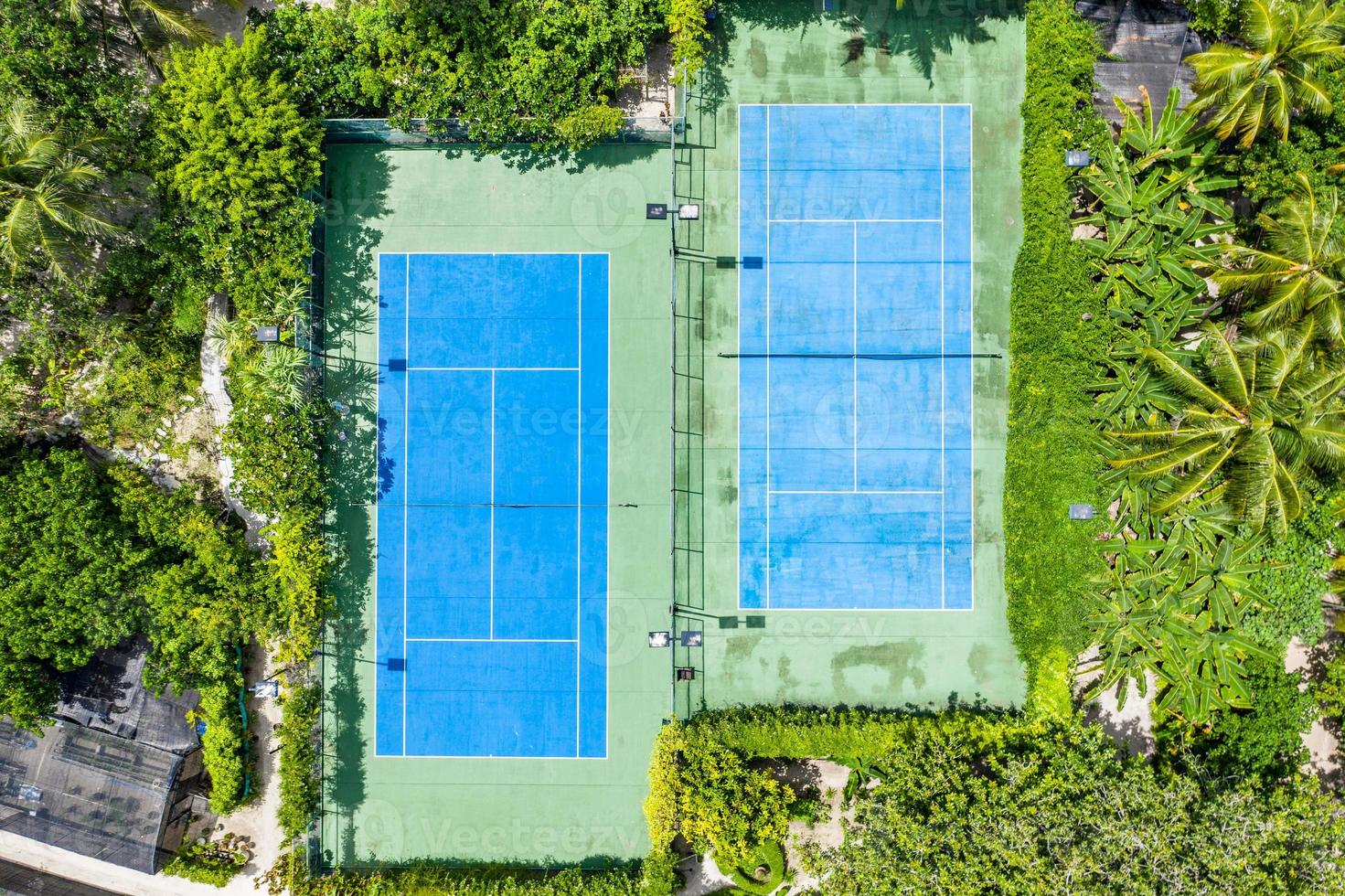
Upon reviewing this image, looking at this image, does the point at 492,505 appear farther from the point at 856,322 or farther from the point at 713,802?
the point at 856,322

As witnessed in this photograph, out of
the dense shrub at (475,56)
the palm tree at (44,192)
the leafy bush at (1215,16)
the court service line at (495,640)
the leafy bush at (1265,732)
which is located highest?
the leafy bush at (1215,16)

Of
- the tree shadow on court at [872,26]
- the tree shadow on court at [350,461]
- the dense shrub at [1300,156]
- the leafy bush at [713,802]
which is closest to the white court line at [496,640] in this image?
the tree shadow on court at [350,461]

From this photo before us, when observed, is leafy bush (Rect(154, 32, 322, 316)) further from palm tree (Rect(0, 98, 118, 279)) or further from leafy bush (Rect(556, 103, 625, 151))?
leafy bush (Rect(556, 103, 625, 151))

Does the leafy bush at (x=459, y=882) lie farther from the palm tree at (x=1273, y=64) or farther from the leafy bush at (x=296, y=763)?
the palm tree at (x=1273, y=64)

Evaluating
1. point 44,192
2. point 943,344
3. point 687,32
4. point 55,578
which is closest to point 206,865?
point 55,578

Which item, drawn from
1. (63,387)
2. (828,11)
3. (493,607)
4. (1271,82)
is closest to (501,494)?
(493,607)

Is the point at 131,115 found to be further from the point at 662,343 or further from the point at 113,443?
the point at 662,343
